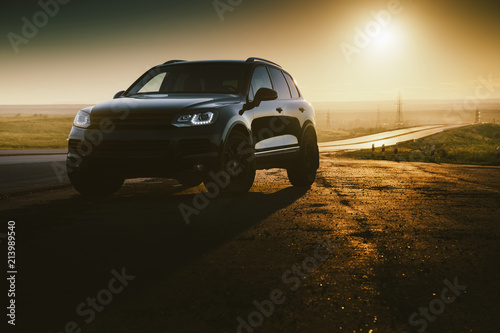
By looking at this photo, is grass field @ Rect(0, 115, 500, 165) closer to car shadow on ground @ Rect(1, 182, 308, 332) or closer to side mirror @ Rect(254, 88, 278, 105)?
side mirror @ Rect(254, 88, 278, 105)

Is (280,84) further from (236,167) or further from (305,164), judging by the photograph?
(236,167)

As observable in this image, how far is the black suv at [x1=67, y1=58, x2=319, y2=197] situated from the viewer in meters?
7.39

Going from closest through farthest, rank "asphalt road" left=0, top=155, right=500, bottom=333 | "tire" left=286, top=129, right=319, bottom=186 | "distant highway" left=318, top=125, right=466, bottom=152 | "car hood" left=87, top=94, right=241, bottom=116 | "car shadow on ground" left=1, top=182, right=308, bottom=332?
"asphalt road" left=0, top=155, right=500, bottom=333 → "car shadow on ground" left=1, top=182, right=308, bottom=332 → "car hood" left=87, top=94, right=241, bottom=116 → "tire" left=286, top=129, right=319, bottom=186 → "distant highway" left=318, top=125, right=466, bottom=152

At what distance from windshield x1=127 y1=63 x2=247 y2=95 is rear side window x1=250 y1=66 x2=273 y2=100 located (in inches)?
9.0

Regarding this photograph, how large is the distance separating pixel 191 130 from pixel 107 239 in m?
2.13

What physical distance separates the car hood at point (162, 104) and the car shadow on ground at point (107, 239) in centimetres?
141

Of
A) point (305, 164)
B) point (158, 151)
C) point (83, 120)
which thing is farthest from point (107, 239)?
point (305, 164)

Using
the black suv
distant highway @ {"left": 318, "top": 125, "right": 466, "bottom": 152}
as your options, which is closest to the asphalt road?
the black suv

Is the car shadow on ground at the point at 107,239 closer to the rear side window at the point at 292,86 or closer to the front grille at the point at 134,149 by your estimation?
the front grille at the point at 134,149

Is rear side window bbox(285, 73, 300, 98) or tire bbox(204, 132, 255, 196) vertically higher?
rear side window bbox(285, 73, 300, 98)

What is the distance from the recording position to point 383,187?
37.7 ft

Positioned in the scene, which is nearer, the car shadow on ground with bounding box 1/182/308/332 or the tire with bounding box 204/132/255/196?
the car shadow on ground with bounding box 1/182/308/332

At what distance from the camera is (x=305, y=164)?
10.7 meters

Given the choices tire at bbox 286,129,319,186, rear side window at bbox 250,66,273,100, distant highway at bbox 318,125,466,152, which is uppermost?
rear side window at bbox 250,66,273,100
